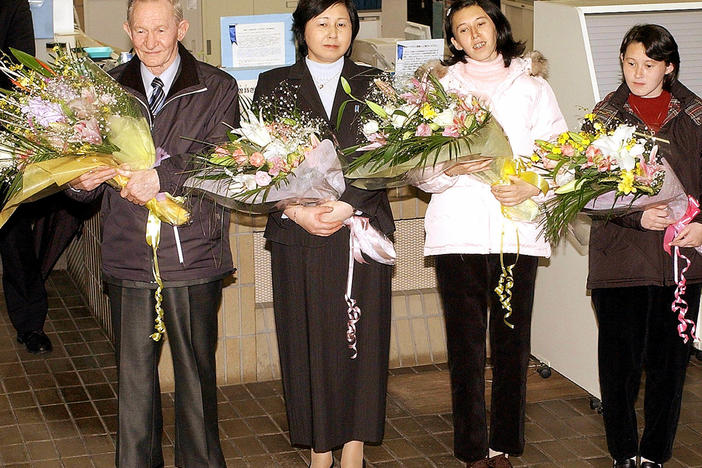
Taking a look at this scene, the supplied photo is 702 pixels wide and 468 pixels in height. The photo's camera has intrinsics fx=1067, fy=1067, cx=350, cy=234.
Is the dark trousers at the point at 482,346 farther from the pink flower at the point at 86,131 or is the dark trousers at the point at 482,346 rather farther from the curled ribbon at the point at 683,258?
the pink flower at the point at 86,131

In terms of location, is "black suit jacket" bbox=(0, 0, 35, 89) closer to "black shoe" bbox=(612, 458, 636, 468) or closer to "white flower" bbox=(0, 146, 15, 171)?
"white flower" bbox=(0, 146, 15, 171)

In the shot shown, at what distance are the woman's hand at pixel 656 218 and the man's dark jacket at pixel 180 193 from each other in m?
1.42

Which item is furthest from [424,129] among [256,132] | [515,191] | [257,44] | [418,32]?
[418,32]

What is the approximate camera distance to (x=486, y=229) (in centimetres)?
368

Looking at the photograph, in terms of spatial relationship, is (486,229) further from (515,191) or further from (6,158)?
(6,158)

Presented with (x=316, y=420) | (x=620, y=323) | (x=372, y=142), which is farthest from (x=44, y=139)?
(x=620, y=323)

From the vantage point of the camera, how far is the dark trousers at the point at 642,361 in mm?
3773

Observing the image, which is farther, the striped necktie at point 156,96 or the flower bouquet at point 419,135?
the striped necktie at point 156,96

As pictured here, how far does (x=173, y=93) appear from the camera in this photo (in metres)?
3.44

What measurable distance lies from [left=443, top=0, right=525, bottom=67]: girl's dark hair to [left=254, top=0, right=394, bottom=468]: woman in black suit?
0.33 m

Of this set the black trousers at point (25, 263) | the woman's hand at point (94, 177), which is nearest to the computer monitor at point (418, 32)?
the black trousers at point (25, 263)

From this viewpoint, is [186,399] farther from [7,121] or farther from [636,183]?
[636,183]

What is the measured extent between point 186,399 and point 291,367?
38 centimetres

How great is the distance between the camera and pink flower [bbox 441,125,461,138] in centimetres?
335
